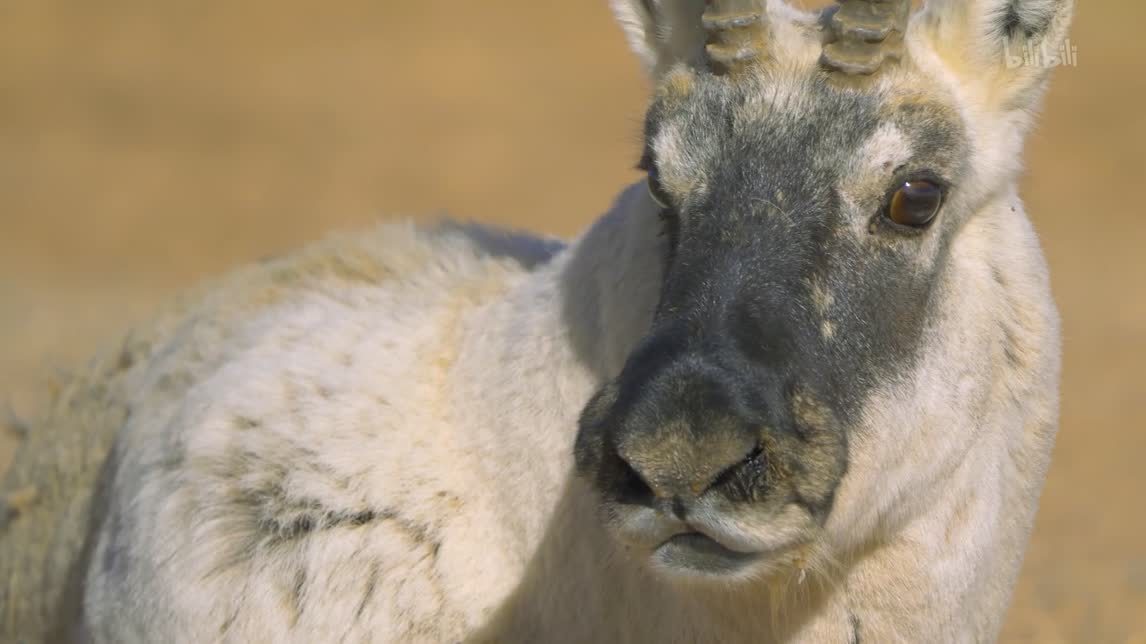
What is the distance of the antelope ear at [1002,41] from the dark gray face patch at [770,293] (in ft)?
0.93

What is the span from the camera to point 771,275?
362cm

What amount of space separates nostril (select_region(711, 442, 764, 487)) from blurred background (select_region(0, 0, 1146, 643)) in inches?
349

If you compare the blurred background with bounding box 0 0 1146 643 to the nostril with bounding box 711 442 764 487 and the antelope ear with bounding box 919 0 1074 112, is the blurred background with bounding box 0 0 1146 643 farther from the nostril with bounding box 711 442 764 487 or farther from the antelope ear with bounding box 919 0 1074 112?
the nostril with bounding box 711 442 764 487

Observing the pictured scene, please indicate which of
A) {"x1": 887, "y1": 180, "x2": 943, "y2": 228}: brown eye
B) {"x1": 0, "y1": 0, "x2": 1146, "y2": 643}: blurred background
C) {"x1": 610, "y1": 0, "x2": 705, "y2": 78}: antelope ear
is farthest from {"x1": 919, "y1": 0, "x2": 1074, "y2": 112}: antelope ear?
{"x1": 0, "y1": 0, "x2": 1146, "y2": 643}: blurred background

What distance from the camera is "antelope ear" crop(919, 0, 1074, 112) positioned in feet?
13.4

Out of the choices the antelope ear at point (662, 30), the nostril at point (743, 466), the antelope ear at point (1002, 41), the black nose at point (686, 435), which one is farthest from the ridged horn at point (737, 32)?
the nostril at point (743, 466)

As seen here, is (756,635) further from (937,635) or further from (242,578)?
(242,578)

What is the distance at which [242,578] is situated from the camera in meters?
4.27

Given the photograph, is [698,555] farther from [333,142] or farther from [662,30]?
[333,142]

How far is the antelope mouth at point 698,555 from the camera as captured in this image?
3340 millimetres

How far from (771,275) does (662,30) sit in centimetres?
113

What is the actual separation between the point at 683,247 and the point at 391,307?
1.46 meters

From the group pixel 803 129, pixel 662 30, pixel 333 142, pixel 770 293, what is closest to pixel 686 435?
pixel 770 293

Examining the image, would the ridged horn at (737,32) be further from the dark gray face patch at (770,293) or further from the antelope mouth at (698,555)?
the antelope mouth at (698,555)
